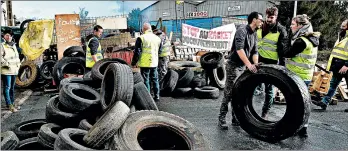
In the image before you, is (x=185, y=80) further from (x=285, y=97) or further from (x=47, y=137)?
(x=47, y=137)

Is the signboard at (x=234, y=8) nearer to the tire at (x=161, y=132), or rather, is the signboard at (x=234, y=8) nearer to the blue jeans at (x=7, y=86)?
the blue jeans at (x=7, y=86)

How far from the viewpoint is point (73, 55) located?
874 centimetres

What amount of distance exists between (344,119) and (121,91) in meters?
4.20

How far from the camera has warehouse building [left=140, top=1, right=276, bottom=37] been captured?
21862mm

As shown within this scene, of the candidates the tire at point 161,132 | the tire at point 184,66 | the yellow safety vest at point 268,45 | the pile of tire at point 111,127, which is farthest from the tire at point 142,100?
the tire at point 184,66

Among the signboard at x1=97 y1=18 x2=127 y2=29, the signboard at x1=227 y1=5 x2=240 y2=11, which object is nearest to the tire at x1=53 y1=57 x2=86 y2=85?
the signboard at x1=97 y1=18 x2=127 y2=29

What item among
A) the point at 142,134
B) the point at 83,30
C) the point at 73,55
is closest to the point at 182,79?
the point at 73,55

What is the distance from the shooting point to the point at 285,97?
4.04 metres

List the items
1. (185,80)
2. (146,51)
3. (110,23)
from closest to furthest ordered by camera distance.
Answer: (146,51)
(185,80)
(110,23)

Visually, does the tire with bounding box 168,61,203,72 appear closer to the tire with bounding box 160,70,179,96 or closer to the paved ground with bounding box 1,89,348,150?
the tire with bounding box 160,70,179,96

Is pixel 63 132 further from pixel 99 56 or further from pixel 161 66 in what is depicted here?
pixel 161 66

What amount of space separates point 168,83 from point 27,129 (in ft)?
12.7

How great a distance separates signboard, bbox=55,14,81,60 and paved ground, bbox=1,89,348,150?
2415 mm

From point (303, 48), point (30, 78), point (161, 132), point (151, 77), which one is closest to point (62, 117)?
point (161, 132)
